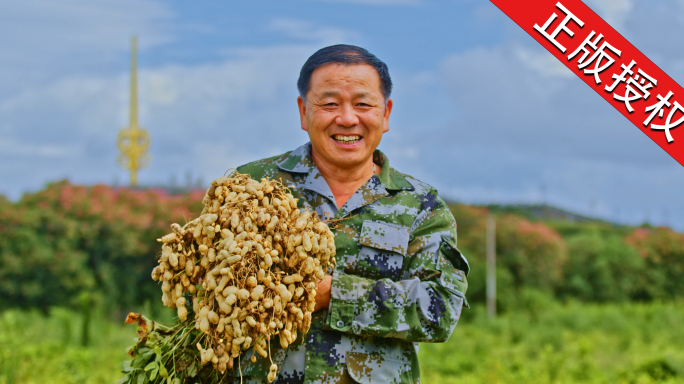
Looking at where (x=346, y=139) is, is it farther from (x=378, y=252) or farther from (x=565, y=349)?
(x=565, y=349)

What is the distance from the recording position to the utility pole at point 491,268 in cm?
1661

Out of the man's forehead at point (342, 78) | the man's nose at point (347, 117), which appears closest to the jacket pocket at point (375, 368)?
the man's nose at point (347, 117)

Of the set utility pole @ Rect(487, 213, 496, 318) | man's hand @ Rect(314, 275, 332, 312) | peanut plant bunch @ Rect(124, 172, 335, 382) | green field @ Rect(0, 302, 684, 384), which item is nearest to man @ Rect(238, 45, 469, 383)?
man's hand @ Rect(314, 275, 332, 312)

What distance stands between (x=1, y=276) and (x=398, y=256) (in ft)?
43.6

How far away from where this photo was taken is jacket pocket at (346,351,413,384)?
110 inches

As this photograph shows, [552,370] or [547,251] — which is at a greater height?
[547,251]

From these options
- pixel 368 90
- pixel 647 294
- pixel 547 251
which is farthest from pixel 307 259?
pixel 647 294

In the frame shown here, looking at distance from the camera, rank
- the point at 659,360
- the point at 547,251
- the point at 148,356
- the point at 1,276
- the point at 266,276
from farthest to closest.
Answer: the point at 547,251 < the point at 1,276 < the point at 659,360 < the point at 148,356 < the point at 266,276

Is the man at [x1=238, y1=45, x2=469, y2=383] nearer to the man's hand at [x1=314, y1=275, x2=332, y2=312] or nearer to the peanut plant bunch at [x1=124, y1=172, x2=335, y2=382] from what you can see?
the man's hand at [x1=314, y1=275, x2=332, y2=312]

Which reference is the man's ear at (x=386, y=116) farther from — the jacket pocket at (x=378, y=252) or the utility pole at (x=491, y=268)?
the utility pole at (x=491, y=268)

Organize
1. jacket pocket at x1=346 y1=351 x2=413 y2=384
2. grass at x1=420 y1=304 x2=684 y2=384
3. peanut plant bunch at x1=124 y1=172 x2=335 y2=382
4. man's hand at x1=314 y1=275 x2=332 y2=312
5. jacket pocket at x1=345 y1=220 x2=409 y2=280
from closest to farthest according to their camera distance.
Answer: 1. peanut plant bunch at x1=124 y1=172 x2=335 y2=382
2. man's hand at x1=314 y1=275 x2=332 y2=312
3. jacket pocket at x1=346 y1=351 x2=413 y2=384
4. jacket pocket at x1=345 y1=220 x2=409 y2=280
5. grass at x1=420 y1=304 x2=684 y2=384

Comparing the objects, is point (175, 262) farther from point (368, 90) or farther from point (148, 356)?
point (368, 90)

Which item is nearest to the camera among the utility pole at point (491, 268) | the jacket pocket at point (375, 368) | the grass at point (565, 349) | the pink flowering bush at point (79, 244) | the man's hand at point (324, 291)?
the man's hand at point (324, 291)

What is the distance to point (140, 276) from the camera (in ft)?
48.6
